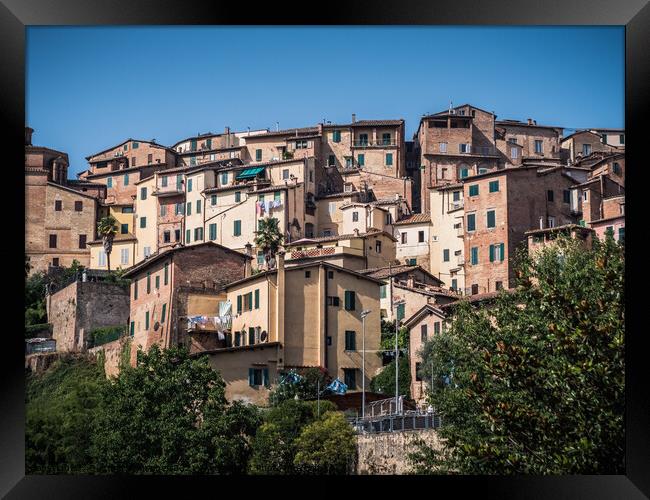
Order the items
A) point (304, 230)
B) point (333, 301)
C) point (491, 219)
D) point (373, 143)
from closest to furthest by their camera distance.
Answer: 1. point (333, 301)
2. point (491, 219)
3. point (304, 230)
4. point (373, 143)

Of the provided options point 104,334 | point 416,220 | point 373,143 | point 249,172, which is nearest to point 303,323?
point 104,334

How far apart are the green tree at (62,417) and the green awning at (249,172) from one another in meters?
17.9

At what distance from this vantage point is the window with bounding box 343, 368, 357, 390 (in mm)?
35594

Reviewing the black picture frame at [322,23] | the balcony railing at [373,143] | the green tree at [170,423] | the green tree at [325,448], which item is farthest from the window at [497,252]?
the black picture frame at [322,23]

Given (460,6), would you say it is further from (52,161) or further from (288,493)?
(52,161)

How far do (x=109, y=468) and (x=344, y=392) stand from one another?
12.4 meters

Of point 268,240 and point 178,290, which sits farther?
point 268,240

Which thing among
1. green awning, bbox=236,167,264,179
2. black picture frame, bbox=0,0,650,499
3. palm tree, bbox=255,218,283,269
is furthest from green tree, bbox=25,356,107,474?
green awning, bbox=236,167,264,179

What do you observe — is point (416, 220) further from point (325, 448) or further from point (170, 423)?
point (325, 448)

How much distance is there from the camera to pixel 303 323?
35750 mm

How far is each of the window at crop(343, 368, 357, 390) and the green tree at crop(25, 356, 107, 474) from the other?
7.23 m

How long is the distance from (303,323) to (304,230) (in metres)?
20.0

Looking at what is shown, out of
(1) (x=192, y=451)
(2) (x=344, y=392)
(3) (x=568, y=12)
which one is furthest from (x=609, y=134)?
(3) (x=568, y=12)

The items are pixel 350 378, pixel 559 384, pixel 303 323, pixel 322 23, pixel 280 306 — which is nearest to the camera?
pixel 322 23
